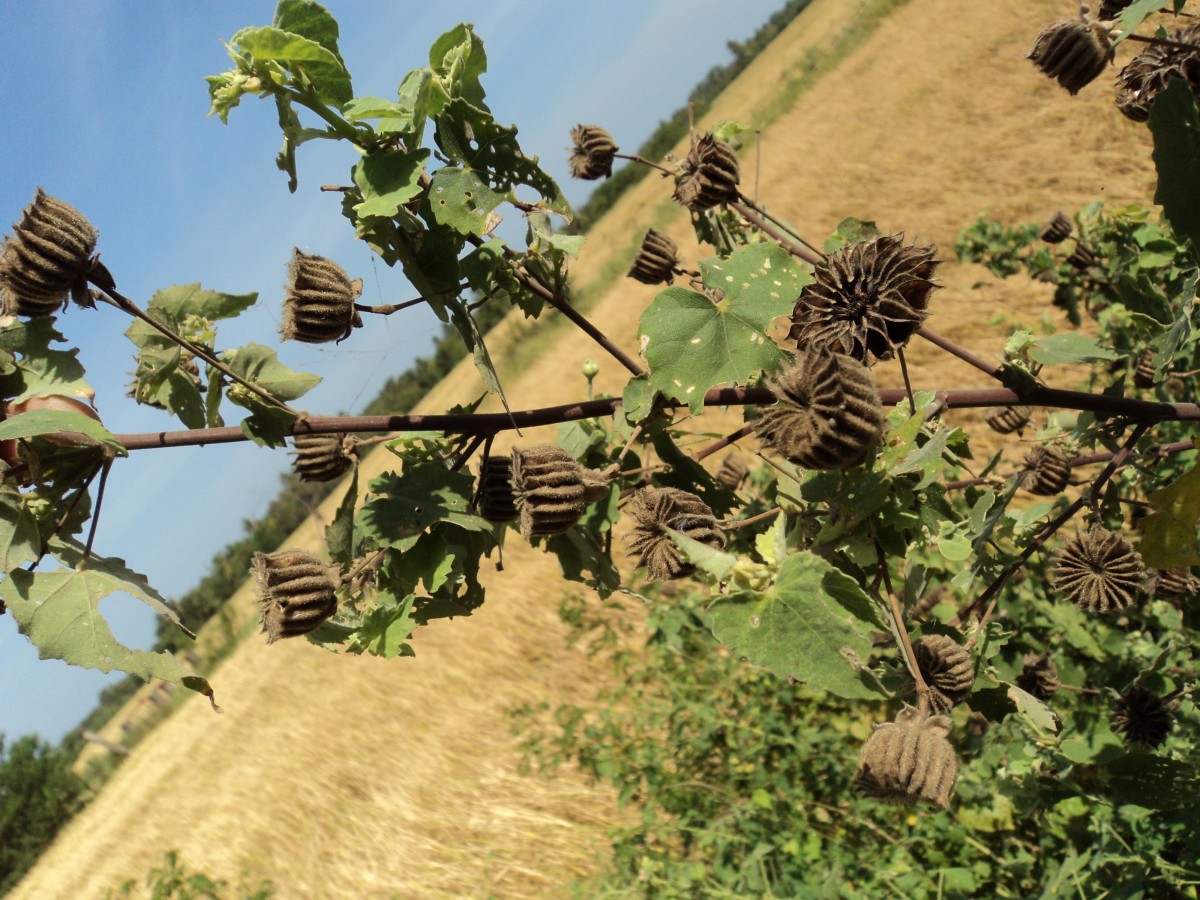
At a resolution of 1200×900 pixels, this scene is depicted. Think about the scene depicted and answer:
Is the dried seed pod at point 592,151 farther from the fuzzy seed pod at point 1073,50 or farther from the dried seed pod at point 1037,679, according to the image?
the dried seed pod at point 1037,679

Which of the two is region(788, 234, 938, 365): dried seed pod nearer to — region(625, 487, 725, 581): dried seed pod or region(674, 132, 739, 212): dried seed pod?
region(625, 487, 725, 581): dried seed pod

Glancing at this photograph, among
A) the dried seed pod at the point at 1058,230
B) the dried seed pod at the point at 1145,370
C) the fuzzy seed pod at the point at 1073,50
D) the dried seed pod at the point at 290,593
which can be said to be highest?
the dried seed pod at the point at 1058,230

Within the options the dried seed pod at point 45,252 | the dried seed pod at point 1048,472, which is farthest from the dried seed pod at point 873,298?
the dried seed pod at point 1048,472

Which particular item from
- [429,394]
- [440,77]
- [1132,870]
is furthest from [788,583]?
[429,394]

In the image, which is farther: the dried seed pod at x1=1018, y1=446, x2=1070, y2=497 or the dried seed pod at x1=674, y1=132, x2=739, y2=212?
the dried seed pod at x1=1018, y1=446, x2=1070, y2=497

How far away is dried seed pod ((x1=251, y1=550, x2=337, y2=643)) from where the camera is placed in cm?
99

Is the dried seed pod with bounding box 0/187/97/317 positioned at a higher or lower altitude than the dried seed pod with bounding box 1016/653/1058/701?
lower

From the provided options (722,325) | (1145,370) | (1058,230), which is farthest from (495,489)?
(1058,230)

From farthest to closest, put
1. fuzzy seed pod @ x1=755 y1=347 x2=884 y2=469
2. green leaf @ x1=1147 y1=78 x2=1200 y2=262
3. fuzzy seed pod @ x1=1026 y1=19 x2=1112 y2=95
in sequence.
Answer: fuzzy seed pod @ x1=1026 y1=19 x2=1112 y2=95 → green leaf @ x1=1147 y1=78 x2=1200 y2=262 → fuzzy seed pod @ x1=755 y1=347 x2=884 y2=469

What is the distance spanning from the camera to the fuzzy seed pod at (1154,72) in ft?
3.60

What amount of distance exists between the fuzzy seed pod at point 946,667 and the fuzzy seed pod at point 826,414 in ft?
1.08

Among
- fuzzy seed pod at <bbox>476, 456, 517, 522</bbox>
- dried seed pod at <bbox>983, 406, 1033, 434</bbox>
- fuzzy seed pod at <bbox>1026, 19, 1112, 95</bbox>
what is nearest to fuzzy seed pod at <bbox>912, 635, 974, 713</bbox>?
fuzzy seed pod at <bbox>476, 456, 517, 522</bbox>

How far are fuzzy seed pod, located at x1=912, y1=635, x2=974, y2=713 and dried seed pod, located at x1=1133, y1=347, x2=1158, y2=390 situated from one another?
47.2 inches

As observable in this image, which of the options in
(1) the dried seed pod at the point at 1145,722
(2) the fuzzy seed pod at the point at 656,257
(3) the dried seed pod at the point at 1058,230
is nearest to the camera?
(2) the fuzzy seed pod at the point at 656,257
